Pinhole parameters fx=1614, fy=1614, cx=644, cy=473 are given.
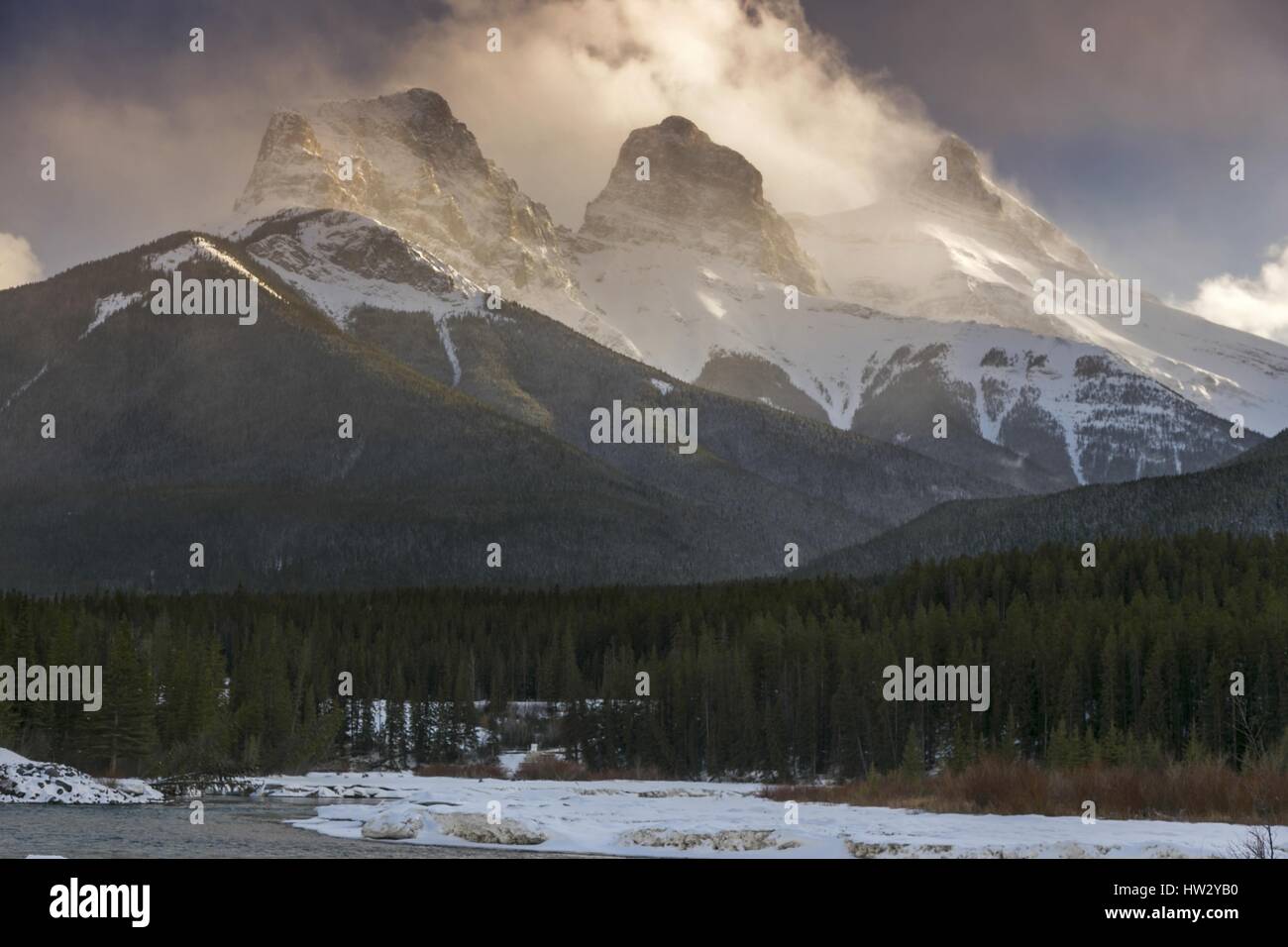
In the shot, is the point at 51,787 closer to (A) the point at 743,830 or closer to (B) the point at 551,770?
(A) the point at 743,830

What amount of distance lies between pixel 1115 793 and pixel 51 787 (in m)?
53.0

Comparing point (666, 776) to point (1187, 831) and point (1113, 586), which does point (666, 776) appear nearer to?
point (1113, 586)

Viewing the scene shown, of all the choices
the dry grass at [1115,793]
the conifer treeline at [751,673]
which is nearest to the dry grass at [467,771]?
the conifer treeline at [751,673]

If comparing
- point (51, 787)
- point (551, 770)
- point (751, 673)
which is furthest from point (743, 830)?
point (751, 673)

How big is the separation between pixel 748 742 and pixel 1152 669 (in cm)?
3111

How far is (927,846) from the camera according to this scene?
182ft

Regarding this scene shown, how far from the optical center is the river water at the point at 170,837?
56.6 metres

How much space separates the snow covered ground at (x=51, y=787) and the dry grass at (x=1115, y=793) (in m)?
39.4

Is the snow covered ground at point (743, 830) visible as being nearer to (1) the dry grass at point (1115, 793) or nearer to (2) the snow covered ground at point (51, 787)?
(1) the dry grass at point (1115, 793)

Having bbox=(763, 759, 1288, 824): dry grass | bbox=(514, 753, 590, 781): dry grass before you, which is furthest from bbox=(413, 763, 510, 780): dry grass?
bbox=(763, 759, 1288, 824): dry grass

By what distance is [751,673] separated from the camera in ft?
444
